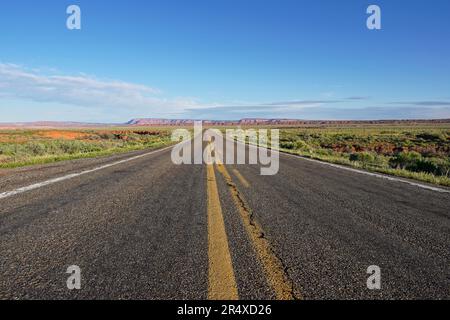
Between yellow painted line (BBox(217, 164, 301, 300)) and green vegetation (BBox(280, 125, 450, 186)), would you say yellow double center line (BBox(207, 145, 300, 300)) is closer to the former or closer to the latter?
yellow painted line (BBox(217, 164, 301, 300))

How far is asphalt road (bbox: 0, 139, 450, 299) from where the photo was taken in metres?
2.42

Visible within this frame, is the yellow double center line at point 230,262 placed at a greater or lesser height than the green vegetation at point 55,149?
lesser

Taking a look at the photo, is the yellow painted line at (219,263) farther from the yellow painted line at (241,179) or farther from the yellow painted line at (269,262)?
the yellow painted line at (241,179)

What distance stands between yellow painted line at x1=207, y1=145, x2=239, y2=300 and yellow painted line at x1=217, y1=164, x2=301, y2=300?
297 mm

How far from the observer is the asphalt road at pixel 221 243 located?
2422mm

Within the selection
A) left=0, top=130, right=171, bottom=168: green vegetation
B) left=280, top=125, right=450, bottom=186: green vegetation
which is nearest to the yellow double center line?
left=280, top=125, right=450, bottom=186: green vegetation

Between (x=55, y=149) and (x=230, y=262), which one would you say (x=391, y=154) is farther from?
(x=230, y=262)

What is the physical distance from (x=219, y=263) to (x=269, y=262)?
46cm

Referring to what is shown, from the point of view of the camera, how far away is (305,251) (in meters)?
3.17

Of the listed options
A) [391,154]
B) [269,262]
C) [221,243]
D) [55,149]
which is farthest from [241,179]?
[391,154]

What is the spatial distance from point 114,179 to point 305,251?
228 inches

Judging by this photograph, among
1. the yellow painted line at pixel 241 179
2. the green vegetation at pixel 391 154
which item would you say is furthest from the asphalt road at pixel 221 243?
the green vegetation at pixel 391 154
